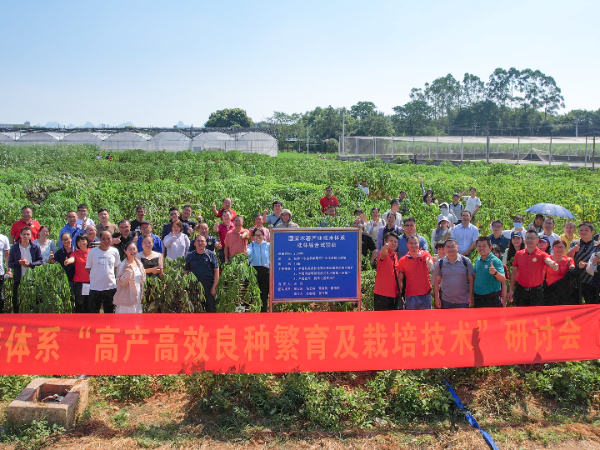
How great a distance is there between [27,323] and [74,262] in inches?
66.5

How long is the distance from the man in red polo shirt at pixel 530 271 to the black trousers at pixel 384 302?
5.68 feet

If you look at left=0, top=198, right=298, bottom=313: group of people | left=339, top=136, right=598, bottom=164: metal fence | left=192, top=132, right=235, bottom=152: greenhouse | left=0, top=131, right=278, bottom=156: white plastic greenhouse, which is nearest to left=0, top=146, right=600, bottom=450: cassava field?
left=0, top=198, right=298, bottom=313: group of people

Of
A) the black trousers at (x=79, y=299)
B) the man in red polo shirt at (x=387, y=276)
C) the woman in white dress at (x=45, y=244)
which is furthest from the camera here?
the woman in white dress at (x=45, y=244)

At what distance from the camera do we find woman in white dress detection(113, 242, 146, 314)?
6.15 metres

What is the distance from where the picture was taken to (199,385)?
212 inches

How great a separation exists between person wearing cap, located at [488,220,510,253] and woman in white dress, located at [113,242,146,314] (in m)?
5.40

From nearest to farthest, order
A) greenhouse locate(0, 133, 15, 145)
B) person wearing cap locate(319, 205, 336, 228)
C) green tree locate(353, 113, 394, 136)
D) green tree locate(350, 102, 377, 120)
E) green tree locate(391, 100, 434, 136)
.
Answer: person wearing cap locate(319, 205, 336, 228) < greenhouse locate(0, 133, 15, 145) < green tree locate(353, 113, 394, 136) < green tree locate(391, 100, 434, 136) < green tree locate(350, 102, 377, 120)

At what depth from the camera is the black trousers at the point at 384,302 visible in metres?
6.58

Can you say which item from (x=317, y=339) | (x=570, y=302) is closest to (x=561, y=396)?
(x=570, y=302)

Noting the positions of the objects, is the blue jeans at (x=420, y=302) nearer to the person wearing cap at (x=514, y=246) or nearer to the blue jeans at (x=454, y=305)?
the blue jeans at (x=454, y=305)

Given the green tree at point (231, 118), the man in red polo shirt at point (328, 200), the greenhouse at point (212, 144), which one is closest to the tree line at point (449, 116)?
the green tree at point (231, 118)

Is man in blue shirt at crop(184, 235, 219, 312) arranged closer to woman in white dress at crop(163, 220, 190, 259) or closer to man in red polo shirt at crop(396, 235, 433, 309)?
woman in white dress at crop(163, 220, 190, 259)

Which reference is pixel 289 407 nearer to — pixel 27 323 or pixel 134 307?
pixel 134 307

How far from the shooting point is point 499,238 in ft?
27.0
